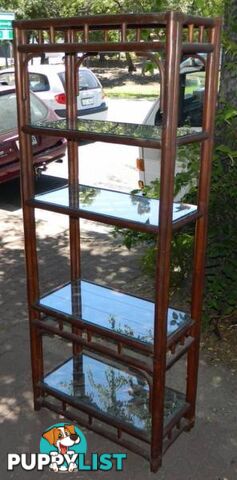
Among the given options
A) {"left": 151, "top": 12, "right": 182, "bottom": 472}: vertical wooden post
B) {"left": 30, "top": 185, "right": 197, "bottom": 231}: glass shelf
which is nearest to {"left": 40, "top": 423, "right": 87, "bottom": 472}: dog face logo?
{"left": 151, "top": 12, "right": 182, "bottom": 472}: vertical wooden post

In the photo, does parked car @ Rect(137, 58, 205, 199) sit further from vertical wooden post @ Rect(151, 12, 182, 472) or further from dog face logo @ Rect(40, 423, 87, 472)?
vertical wooden post @ Rect(151, 12, 182, 472)

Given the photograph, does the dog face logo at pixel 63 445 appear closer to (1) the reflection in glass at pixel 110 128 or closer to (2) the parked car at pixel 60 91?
(1) the reflection in glass at pixel 110 128

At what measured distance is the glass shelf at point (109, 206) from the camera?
247 centimetres

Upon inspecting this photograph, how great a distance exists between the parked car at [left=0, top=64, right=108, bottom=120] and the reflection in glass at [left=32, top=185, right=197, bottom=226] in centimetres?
783

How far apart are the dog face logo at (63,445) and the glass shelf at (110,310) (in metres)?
0.71

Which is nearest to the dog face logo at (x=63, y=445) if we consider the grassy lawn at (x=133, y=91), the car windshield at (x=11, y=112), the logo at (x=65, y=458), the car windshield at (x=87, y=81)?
the logo at (x=65, y=458)

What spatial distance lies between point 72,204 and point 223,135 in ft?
5.54

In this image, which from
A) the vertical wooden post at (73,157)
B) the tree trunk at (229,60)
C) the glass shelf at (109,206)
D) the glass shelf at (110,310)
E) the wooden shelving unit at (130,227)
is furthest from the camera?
the tree trunk at (229,60)

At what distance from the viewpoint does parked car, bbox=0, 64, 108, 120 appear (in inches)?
418

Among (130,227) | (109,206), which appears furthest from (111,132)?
(130,227)

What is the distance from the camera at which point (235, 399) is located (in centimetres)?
325

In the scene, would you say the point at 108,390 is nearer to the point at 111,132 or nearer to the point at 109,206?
the point at 109,206

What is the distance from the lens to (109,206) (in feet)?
9.04

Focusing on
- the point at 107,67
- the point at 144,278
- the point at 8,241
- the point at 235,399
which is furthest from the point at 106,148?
the point at 107,67
